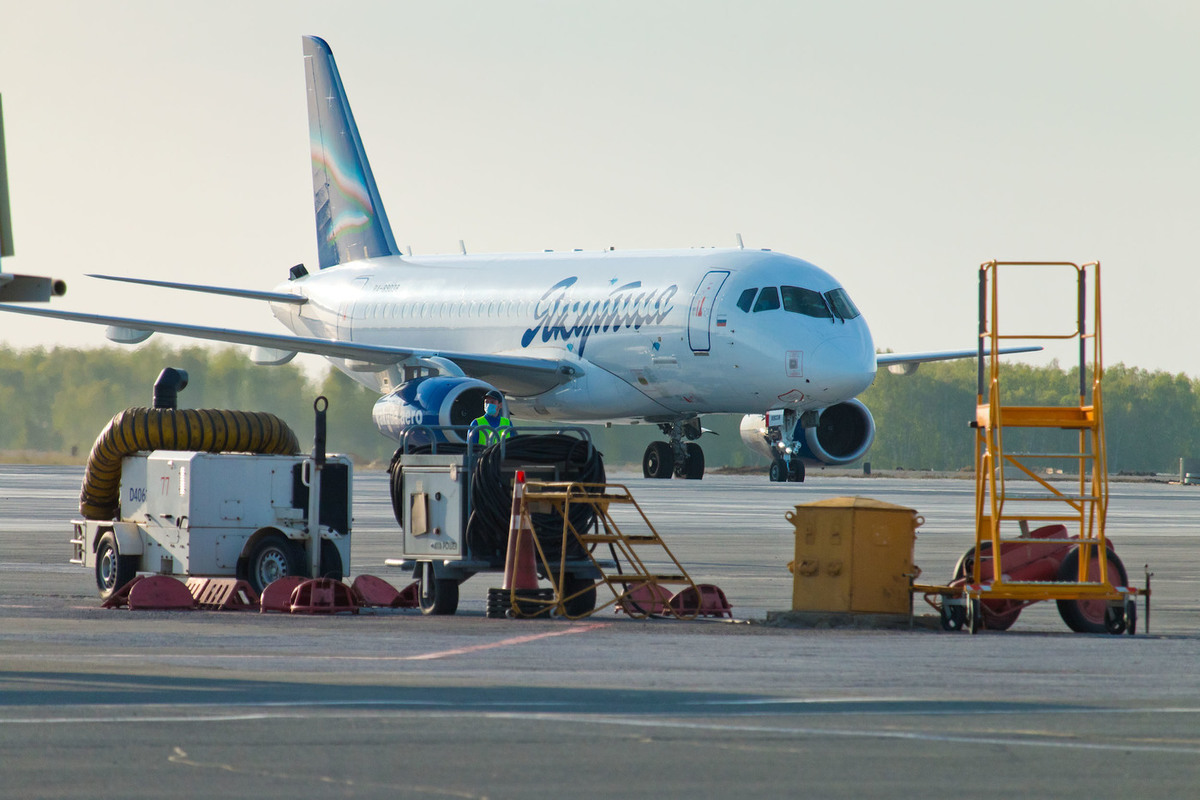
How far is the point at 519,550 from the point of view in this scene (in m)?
12.8

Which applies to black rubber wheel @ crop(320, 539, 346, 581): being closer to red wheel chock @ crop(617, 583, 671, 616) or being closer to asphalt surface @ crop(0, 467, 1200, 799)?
asphalt surface @ crop(0, 467, 1200, 799)

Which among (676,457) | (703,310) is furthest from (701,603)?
(676,457)

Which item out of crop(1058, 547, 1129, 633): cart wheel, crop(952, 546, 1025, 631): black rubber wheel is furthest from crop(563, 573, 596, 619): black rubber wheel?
crop(1058, 547, 1129, 633): cart wheel

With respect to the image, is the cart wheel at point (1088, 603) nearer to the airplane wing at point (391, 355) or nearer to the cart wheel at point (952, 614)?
the cart wheel at point (952, 614)

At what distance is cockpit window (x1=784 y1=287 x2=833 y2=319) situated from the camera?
31.6 metres

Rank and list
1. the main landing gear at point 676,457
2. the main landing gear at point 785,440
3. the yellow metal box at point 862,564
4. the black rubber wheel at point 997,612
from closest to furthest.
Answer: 1. the black rubber wheel at point 997,612
2. the yellow metal box at point 862,564
3. the main landing gear at point 785,440
4. the main landing gear at point 676,457

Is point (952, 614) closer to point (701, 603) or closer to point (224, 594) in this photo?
point (701, 603)

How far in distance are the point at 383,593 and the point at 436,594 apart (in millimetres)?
1022

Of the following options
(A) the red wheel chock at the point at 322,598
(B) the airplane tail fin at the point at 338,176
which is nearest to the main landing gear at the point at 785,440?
(B) the airplane tail fin at the point at 338,176

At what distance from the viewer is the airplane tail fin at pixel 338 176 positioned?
43.4 metres

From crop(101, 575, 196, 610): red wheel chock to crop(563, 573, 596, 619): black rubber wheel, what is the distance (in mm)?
2759

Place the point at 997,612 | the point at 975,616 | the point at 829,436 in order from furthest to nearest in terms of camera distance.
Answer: the point at 829,436
the point at 997,612
the point at 975,616

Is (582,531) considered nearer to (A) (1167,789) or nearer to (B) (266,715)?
(B) (266,715)

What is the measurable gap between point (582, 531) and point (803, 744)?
644 cm
